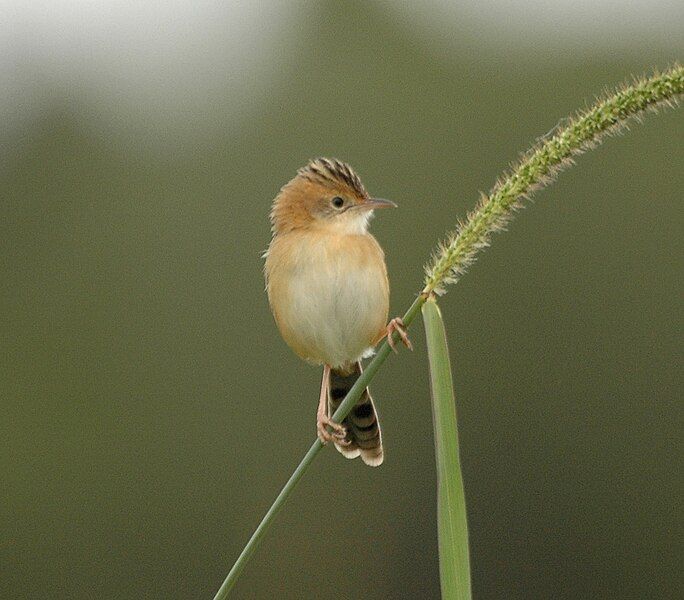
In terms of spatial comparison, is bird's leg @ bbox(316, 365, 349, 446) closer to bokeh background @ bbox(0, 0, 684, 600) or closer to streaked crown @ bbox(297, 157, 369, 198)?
streaked crown @ bbox(297, 157, 369, 198)

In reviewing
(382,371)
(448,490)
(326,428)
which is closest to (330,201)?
(326,428)

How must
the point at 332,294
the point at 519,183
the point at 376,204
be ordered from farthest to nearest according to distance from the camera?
the point at 376,204 → the point at 332,294 → the point at 519,183

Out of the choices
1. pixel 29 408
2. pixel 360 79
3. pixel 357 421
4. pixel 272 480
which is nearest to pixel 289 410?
pixel 272 480

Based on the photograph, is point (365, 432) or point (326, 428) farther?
point (365, 432)

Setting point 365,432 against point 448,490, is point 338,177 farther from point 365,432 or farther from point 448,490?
point 448,490

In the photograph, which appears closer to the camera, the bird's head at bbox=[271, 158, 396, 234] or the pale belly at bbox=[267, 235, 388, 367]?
the pale belly at bbox=[267, 235, 388, 367]

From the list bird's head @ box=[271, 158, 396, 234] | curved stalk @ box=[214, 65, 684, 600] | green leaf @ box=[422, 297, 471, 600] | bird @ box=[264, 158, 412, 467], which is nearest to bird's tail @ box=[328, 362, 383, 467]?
bird @ box=[264, 158, 412, 467]

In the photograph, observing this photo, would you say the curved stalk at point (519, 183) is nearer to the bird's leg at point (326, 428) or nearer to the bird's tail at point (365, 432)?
the bird's leg at point (326, 428)
